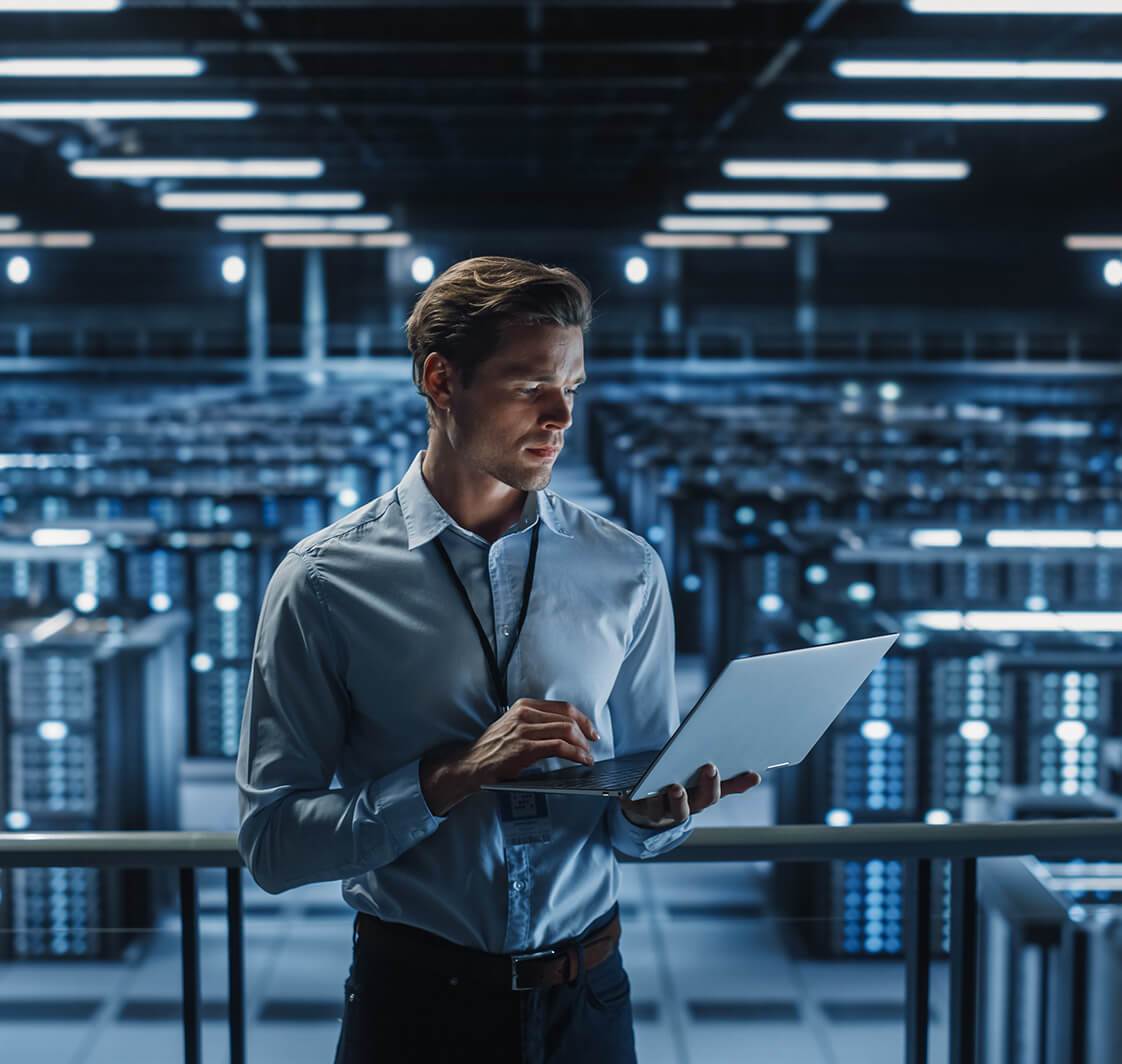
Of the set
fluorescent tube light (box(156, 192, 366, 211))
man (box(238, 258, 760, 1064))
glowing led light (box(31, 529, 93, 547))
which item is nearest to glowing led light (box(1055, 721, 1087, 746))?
man (box(238, 258, 760, 1064))

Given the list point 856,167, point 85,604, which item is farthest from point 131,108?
point 856,167

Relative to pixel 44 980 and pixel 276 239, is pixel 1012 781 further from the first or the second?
pixel 276 239

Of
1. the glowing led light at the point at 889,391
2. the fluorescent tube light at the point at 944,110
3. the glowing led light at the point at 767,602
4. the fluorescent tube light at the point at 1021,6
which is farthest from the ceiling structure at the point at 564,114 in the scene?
the glowing led light at the point at 767,602

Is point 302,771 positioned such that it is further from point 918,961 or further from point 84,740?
point 84,740

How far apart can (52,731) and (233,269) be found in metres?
18.8

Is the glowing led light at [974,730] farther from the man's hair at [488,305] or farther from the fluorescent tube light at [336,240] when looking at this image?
the fluorescent tube light at [336,240]

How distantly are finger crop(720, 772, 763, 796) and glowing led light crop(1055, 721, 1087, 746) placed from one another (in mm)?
3177

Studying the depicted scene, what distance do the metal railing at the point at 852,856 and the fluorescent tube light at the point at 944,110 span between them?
844cm

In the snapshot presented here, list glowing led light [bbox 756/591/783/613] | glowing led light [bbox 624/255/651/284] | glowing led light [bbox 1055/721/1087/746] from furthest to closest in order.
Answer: glowing led light [bbox 624/255/651/284], glowing led light [bbox 756/591/783/613], glowing led light [bbox 1055/721/1087/746]

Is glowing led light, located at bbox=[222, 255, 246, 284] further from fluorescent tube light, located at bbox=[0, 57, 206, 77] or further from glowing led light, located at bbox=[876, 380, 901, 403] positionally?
fluorescent tube light, located at bbox=[0, 57, 206, 77]

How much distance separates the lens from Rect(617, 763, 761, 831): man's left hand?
108 centimetres

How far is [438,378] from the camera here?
46.9 inches

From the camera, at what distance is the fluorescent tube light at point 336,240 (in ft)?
72.9

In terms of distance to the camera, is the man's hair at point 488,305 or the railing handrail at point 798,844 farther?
the railing handrail at point 798,844
